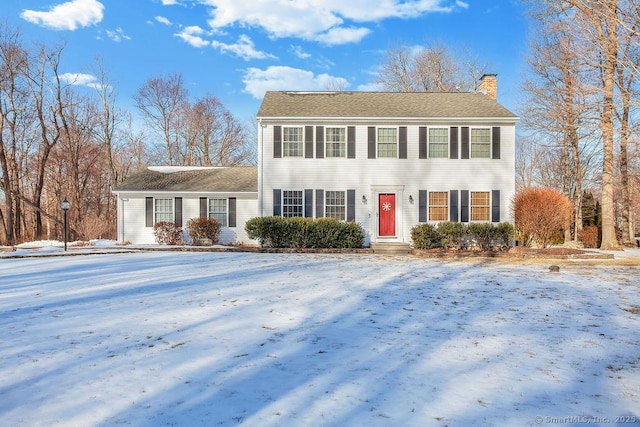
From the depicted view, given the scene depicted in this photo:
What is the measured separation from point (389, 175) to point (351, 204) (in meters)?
1.88

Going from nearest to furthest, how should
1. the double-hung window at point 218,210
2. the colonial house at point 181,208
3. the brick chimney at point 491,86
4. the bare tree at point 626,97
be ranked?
the bare tree at point 626,97 → the colonial house at point 181,208 → the double-hung window at point 218,210 → the brick chimney at point 491,86

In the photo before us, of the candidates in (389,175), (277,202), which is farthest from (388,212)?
(277,202)

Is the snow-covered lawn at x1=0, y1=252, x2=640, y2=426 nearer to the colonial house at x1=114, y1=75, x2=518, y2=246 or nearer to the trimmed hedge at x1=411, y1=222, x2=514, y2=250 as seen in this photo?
the trimmed hedge at x1=411, y1=222, x2=514, y2=250

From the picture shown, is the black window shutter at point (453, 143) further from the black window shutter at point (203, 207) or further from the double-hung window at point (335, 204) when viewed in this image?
the black window shutter at point (203, 207)

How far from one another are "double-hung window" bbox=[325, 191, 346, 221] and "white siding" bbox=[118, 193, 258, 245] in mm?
3475

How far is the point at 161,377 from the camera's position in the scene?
135 inches

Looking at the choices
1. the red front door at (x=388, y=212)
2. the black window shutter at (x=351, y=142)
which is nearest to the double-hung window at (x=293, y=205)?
the black window shutter at (x=351, y=142)

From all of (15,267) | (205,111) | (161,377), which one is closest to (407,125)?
(15,267)

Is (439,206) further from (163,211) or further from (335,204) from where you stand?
(163,211)

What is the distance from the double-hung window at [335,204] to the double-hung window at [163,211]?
6.88 meters

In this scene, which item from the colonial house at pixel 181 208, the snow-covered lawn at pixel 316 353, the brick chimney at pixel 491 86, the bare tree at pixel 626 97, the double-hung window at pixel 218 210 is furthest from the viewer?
the brick chimney at pixel 491 86

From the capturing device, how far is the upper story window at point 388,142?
16.3 m

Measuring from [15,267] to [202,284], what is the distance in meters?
6.16

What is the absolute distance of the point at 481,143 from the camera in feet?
53.2
